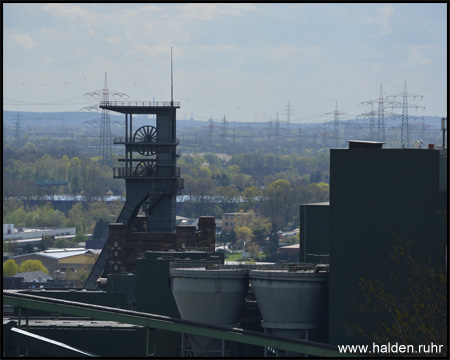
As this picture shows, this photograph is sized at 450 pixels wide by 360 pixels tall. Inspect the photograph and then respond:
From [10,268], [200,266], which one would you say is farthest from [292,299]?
[10,268]

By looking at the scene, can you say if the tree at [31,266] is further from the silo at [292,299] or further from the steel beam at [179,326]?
the silo at [292,299]

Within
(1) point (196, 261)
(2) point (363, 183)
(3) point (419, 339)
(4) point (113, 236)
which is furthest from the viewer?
(4) point (113, 236)

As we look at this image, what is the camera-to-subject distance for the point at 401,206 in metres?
55.8

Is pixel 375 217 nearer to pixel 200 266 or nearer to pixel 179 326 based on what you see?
pixel 179 326

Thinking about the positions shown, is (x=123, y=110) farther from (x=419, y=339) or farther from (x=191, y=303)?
(x=419, y=339)

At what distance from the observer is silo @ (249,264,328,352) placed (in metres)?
58.3

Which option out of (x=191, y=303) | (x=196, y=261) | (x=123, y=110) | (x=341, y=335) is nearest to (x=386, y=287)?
(x=341, y=335)

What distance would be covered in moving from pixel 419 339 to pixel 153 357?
48.0 ft

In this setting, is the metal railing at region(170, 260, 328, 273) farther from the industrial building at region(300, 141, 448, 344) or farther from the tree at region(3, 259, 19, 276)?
the tree at region(3, 259, 19, 276)

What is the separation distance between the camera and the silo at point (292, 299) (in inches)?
2297

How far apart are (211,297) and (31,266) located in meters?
131

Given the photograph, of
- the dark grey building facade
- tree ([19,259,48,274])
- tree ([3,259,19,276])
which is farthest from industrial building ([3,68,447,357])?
tree ([19,259,48,274])

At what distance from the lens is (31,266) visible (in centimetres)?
18750

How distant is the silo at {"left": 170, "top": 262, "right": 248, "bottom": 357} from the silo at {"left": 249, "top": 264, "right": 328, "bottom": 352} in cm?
138
